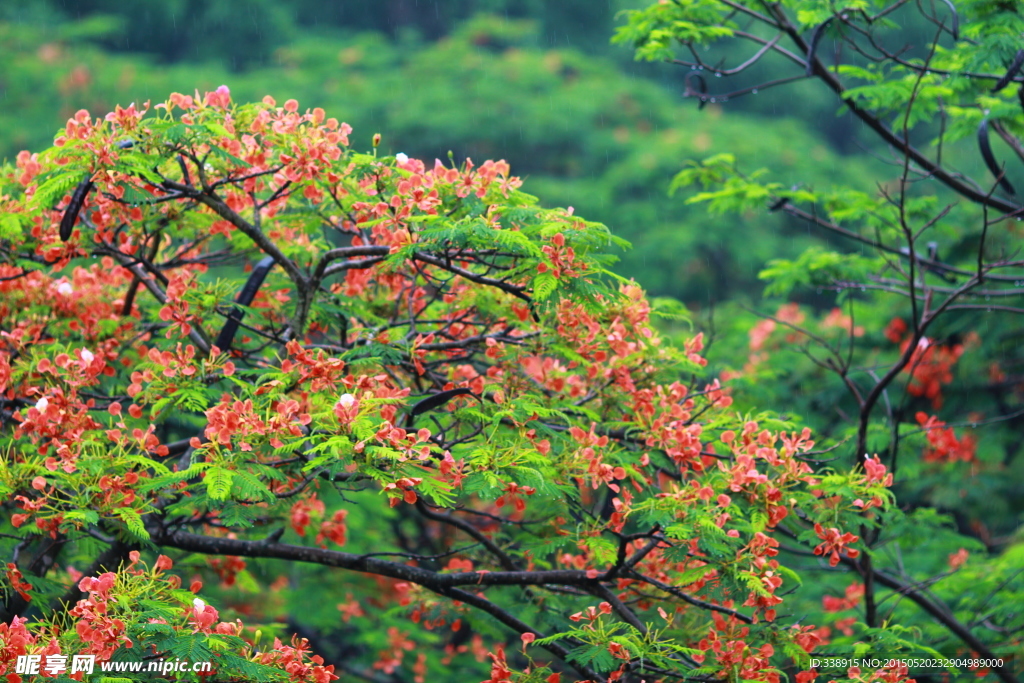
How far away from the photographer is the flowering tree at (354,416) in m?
3.00

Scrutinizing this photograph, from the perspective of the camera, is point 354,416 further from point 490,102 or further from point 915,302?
point 490,102

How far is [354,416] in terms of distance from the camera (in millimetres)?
2943

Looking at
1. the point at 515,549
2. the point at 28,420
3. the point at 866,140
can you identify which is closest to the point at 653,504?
the point at 515,549

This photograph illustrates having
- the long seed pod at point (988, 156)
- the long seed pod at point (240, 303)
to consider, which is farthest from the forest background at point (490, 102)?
the long seed pod at point (240, 303)

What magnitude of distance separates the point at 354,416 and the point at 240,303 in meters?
1.07

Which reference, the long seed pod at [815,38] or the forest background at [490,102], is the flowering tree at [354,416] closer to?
the long seed pod at [815,38]

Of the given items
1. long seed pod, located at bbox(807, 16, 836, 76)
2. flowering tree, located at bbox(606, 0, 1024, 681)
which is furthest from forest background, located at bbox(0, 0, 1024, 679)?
long seed pod, located at bbox(807, 16, 836, 76)

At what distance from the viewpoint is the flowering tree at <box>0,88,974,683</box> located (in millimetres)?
2996

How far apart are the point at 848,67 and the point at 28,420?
4341 mm

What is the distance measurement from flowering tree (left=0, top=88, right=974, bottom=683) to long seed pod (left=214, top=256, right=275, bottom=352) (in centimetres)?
2

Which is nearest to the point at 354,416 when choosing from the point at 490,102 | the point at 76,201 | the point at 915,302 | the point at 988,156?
the point at 76,201

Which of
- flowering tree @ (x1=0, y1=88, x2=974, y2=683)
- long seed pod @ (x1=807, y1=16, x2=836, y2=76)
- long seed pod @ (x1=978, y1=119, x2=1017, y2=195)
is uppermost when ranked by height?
long seed pod @ (x1=807, y1=16, x2=836, y2=76)

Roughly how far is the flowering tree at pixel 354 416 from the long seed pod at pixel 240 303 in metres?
0.02

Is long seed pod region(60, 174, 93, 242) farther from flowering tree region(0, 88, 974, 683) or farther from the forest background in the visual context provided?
the forest background
